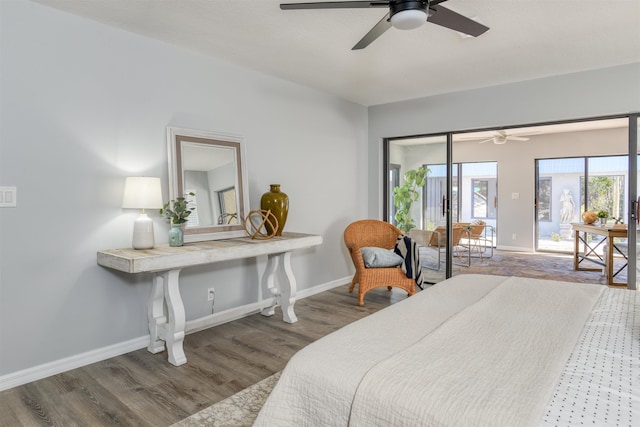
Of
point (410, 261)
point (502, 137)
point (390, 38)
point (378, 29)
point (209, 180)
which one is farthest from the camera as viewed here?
point (502, 137)

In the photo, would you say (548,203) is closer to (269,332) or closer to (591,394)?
(269,332)

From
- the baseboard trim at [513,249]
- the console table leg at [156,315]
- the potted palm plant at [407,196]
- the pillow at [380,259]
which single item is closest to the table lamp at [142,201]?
the console table leg at [156,315]

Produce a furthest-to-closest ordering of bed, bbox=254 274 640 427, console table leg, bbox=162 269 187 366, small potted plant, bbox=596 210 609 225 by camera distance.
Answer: small potted plant, bbox=596 210 609 225 → console table leg, bbox=162 269 187 366 → bed, bbox=254 274 640 427

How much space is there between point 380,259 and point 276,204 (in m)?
1.33

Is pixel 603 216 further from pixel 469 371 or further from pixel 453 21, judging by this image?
pixel 469 371

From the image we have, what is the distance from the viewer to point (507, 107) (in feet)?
13.9

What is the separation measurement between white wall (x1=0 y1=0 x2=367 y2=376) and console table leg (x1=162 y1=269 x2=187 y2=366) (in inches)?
18.7

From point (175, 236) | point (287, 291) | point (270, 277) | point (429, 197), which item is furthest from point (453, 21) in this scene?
point (429, 197)

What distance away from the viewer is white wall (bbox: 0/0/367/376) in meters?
2.38

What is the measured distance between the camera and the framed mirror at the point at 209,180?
313cm

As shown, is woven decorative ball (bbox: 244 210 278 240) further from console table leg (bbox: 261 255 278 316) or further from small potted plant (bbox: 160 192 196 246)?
small potted plant (bbox: 160 192 196 246)

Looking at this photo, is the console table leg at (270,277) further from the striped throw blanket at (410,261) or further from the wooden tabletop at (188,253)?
the striped throw blanket at (410,261)

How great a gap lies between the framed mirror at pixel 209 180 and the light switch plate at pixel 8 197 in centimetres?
98

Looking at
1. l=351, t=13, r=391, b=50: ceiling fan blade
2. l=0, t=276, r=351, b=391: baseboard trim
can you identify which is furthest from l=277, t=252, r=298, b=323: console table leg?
l=351, t=13, r=391, b=50: ceiling fan blade
